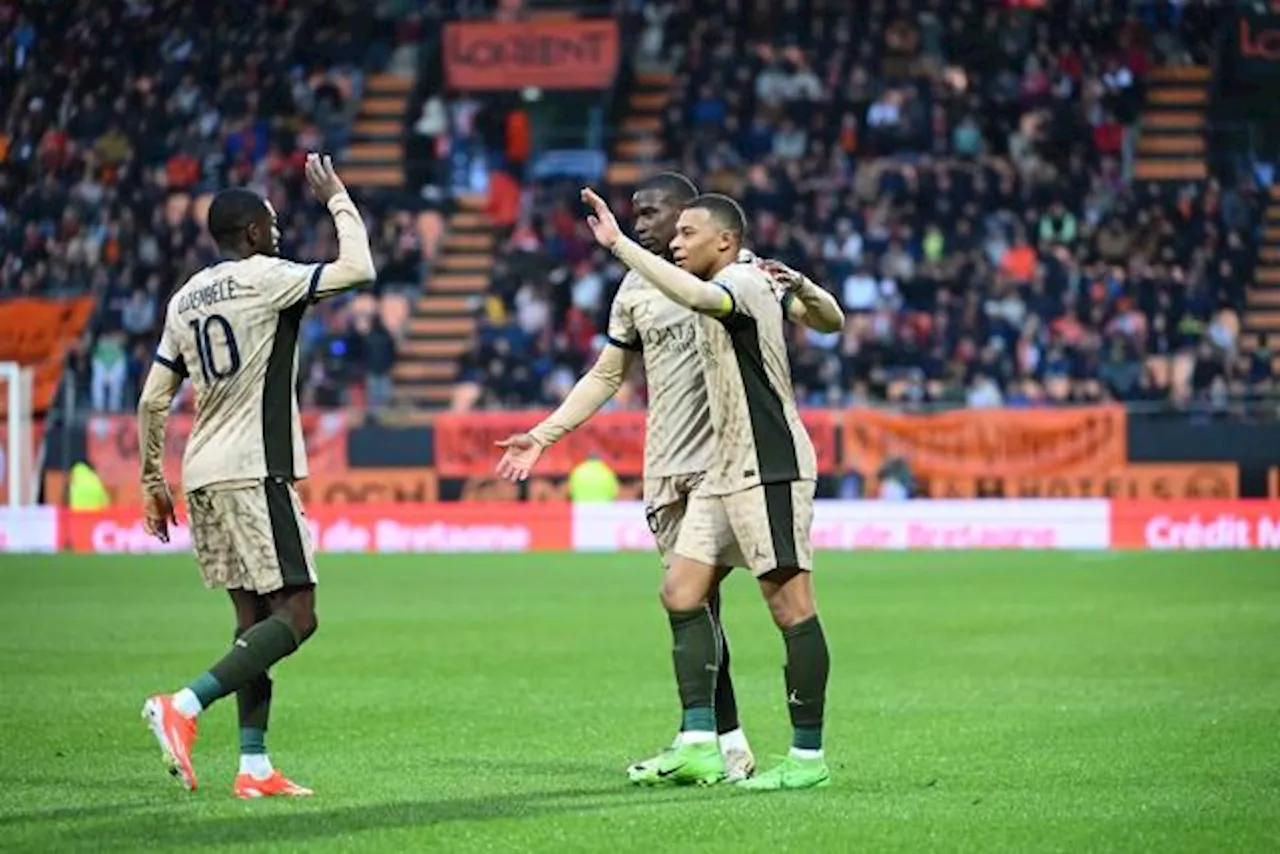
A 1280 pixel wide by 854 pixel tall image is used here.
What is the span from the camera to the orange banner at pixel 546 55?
41.1m

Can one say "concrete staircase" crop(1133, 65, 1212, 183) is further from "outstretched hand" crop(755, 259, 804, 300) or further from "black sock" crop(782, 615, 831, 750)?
"black sock" crop(782, 615, 831, 750)

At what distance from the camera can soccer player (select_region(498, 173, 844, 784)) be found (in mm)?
10680

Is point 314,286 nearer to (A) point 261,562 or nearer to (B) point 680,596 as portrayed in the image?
(A) point 261,562

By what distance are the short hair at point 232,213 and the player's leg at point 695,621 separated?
84.4 inches

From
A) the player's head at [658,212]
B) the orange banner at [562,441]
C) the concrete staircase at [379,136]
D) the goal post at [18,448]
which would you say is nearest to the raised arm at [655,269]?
the player's head at [658,212]

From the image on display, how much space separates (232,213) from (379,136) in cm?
3231

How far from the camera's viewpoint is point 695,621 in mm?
10641

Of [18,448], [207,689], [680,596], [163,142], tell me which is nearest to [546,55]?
[163,142]

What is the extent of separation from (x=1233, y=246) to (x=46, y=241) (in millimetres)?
17596

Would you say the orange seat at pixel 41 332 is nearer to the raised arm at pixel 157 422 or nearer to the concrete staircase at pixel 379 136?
the concrete staircase at pixel 379 136

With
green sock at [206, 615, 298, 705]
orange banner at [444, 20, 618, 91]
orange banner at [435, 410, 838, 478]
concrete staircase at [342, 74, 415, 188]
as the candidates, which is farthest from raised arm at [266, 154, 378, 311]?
orange banner at [444, 20, 618, 91]

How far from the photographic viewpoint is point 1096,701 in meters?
13.8

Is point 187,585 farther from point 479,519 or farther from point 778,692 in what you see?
point 778,692

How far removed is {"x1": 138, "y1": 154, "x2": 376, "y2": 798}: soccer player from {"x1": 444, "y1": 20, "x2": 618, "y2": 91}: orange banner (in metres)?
31.2
